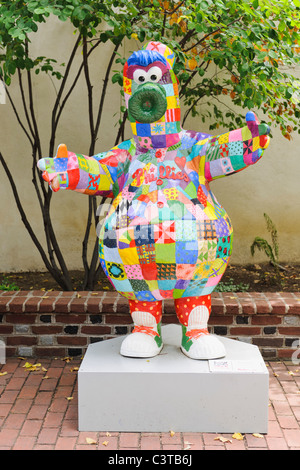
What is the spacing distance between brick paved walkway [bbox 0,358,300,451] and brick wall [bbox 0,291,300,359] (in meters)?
0.21

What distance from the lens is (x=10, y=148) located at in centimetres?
534

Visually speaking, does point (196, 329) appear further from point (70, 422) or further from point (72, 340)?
point (72, 340)

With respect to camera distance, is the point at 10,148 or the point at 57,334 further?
the point at 10,148

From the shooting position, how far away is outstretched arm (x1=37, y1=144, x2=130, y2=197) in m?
2.93

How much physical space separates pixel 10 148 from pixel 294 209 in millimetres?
2910

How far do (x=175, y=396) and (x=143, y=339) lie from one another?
0.36 m

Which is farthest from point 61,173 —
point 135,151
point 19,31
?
point 19,31

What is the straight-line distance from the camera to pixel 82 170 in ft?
9.88

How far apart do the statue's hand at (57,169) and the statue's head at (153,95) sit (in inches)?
16.5

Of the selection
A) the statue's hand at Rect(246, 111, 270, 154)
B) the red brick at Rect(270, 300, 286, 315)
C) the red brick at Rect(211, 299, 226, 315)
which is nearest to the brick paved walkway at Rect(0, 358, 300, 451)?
the red brick at Rect(270, 300, 286, 315)

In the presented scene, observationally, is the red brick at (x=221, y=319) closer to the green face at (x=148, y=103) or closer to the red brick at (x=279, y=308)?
the red brick at (x=279, y=308)

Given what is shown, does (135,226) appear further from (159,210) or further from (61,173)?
(61,173)

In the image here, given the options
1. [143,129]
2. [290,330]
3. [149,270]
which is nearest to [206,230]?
[149,270]
